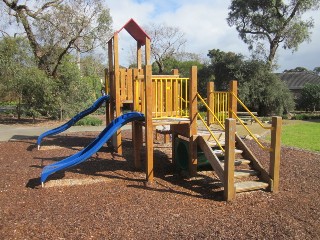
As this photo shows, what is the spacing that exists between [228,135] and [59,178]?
3.75 meters

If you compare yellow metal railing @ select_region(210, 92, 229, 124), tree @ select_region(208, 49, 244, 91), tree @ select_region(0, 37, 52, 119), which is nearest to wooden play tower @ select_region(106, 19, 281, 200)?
yellow metal railing @ select_region(210, 92, 229, 124)

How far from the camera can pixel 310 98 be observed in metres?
28.2

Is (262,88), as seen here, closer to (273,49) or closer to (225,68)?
(225,68)

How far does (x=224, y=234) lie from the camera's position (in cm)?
424

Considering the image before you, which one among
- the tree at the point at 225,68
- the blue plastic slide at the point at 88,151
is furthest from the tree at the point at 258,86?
the blue plastic slide at the point at 88,151

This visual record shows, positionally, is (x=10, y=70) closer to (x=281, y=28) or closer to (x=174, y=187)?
(x=174, y=187)

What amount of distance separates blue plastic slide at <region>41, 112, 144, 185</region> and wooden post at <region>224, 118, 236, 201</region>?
2.24 metres

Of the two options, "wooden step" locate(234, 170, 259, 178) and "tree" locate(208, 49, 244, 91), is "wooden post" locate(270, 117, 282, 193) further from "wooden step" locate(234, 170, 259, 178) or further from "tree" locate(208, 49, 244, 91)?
"tree" locate(208, 49, 244, 91)

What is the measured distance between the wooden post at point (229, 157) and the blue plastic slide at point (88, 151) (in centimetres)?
224

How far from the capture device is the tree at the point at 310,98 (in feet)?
91.3

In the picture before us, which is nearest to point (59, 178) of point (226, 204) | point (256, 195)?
point (226, 204)

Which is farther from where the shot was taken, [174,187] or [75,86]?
[75,86]

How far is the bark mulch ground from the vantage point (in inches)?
170

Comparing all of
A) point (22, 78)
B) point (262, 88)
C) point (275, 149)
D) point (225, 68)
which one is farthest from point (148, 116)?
point (225, 68)
